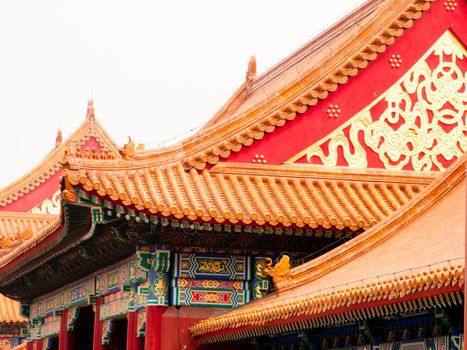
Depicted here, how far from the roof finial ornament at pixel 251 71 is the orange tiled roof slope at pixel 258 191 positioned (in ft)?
29.2

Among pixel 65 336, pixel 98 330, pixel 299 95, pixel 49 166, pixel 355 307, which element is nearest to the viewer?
pixel 355 307

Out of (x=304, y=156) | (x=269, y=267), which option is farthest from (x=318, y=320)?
(x=304, y=156)

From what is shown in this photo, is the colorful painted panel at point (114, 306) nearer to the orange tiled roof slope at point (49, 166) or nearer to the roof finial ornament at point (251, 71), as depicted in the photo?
the roof finial ornament at point (251, 71)

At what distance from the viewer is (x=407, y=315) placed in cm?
1401

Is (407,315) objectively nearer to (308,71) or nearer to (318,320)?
(318,320)

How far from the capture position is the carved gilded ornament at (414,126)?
20.4 metres

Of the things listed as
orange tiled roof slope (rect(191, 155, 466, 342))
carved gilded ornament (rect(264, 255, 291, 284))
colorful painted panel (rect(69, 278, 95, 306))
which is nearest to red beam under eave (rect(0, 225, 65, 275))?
colorful painted panel (rect(69, 278, 95, 306))

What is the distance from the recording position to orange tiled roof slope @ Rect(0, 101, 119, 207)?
4406cm

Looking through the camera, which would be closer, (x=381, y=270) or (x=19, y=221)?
(x=381, y=270)

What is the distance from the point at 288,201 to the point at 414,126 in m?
2.90

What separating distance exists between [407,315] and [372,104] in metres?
7.15

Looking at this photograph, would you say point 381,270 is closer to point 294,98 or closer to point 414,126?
point 294,98

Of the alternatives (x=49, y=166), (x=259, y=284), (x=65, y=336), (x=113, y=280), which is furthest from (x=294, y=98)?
(x=49, y=166)

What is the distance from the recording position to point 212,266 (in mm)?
19016
